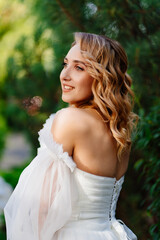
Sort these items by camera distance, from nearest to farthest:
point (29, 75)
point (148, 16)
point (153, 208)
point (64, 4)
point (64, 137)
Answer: point (64, 137) → point (153, 208) → point (148, 16) → point (64, 4) → point (29, 75)

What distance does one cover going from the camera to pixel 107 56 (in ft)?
6.04

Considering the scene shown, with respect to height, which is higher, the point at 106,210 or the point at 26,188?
the point at 26,188

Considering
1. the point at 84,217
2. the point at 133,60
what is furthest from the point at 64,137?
the point at 133,60

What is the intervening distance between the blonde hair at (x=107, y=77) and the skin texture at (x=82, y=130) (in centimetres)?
3

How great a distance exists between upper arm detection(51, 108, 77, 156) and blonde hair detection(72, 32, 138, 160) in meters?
0.19

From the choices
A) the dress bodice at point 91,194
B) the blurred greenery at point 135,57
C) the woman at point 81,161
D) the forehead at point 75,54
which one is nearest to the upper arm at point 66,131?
the woman at point 81,161

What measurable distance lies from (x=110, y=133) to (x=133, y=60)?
4.48 ft

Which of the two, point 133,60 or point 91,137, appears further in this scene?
point 133,60

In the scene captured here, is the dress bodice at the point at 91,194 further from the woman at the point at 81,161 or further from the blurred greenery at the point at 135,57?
the blurred greenery at the point at 135,57

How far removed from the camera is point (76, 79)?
186 centimetres

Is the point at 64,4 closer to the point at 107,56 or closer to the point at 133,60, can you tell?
the point at 133,60

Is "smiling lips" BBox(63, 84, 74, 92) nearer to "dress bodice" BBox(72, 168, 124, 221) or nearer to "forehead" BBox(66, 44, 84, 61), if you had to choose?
"forehead" BBox(66, 44, 84, 61)

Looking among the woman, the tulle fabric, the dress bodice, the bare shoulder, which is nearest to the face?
the woman

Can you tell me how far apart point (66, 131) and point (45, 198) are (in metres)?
0.31
